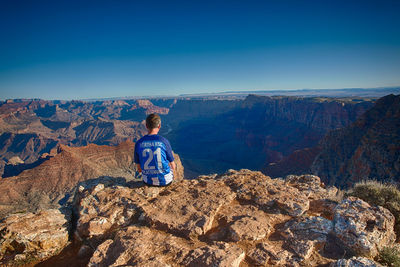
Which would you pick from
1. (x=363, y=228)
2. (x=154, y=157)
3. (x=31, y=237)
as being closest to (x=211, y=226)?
(x=154, y=157)

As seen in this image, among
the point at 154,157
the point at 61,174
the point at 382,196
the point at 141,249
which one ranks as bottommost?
the point at 61,174

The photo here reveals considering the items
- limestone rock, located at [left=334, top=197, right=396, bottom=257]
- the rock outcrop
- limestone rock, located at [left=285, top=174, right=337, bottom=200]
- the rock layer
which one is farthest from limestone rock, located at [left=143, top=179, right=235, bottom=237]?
the rock outcrop

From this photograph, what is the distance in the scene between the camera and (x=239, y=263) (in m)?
2.76

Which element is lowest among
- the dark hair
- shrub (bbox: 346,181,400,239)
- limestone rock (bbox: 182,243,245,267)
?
shrub (bbox: 346,181,400,239)

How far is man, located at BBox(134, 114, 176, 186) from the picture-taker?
437cm

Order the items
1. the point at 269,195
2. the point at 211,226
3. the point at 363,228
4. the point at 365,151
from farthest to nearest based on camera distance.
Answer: the point at 365,151, the point at 269,195, the point at 211,226, the point at 363,228

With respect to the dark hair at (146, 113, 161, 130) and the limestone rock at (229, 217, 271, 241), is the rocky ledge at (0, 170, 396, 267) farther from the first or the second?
the dark hair at (146, 113, 161, 130)

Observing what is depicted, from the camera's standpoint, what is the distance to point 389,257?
9.23ft

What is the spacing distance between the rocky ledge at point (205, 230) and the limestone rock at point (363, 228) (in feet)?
0.05

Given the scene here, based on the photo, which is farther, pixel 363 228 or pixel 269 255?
pixel 363 228

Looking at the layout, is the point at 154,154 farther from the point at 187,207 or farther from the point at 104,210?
the point at 104,210

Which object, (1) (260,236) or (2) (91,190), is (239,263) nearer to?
(1) (260,236)

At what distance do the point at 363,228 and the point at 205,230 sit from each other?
2956 mm

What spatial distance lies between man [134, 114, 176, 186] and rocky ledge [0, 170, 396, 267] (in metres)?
0.55
